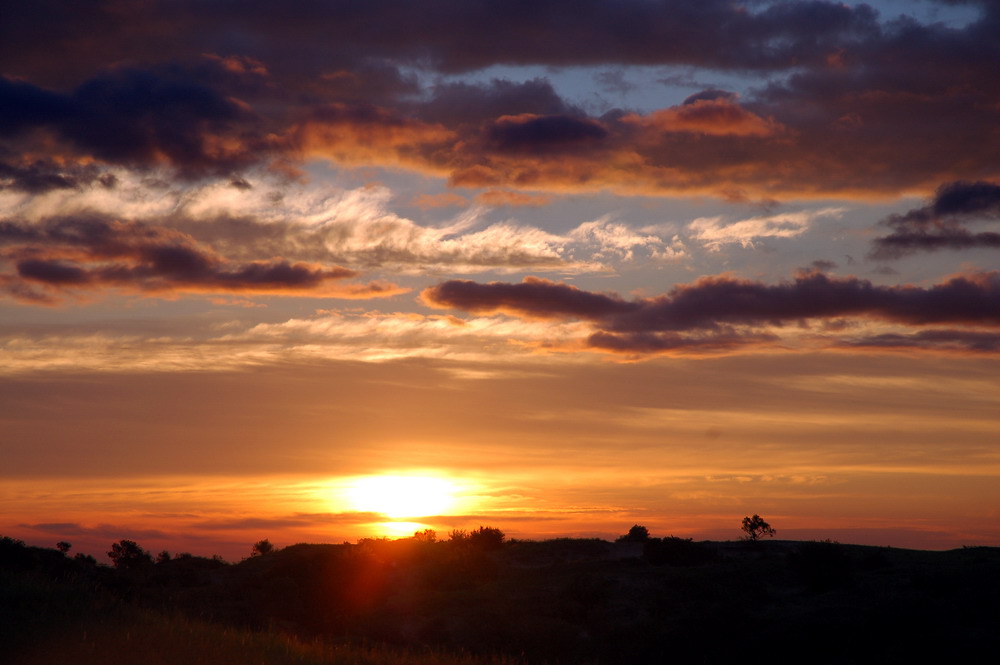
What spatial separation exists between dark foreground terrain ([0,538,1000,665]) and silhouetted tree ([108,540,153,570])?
24.2ft

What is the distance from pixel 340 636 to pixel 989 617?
26.5 m

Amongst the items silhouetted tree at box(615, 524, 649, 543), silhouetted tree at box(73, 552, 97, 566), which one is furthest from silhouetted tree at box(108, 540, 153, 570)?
silhouetted tree at box(615, 524, 649, 543)

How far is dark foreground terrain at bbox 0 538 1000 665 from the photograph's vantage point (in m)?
23.2

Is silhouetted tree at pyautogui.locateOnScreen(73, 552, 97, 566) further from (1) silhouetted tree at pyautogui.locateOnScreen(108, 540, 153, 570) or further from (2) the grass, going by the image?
(2) the grass

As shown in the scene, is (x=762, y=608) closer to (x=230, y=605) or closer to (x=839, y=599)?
(x=839, y=599)

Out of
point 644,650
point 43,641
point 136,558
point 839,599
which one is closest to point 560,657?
point 644,650

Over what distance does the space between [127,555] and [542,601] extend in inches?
1520

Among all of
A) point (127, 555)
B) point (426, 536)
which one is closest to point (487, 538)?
point (426, 536)

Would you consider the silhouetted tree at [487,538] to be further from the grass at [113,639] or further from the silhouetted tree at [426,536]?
the grass at [113,639]

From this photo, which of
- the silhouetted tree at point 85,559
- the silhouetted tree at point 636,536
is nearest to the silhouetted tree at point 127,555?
the silhouetted tree at point 85,559

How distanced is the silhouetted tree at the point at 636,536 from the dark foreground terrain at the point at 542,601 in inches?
34.3

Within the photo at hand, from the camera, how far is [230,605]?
41906mm

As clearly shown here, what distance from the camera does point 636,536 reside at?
56.1 m

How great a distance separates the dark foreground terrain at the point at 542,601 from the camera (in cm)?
2325
